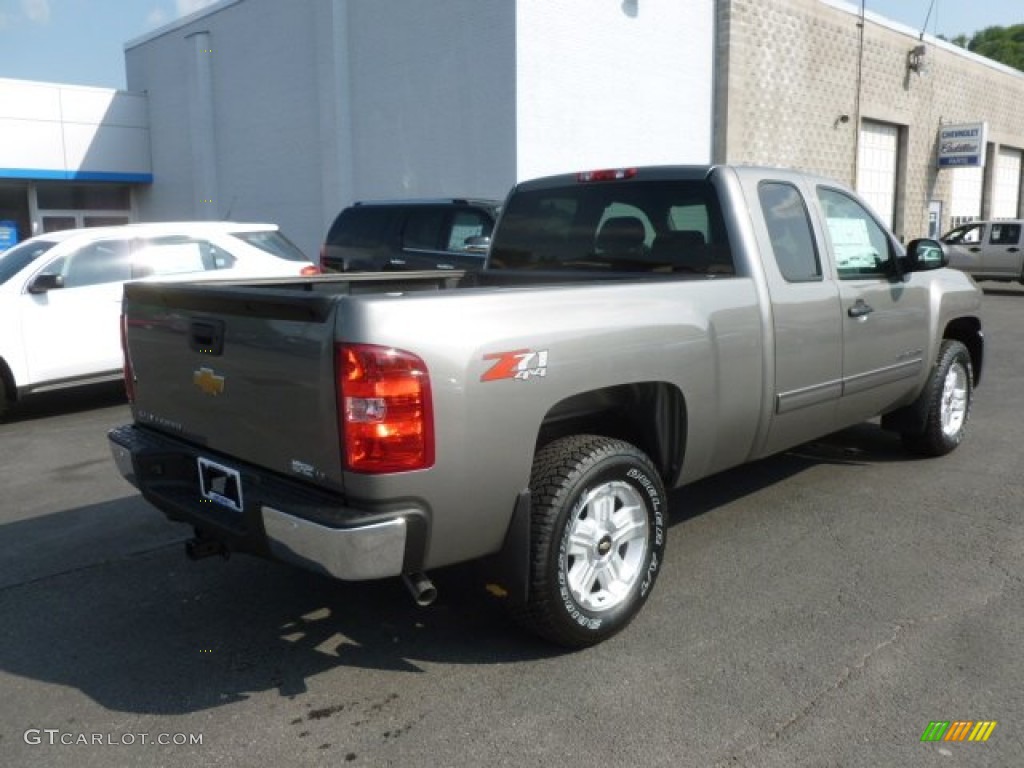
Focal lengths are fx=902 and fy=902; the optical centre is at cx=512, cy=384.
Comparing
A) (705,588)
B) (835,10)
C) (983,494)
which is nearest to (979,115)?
(835,10)

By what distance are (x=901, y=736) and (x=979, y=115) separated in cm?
3203

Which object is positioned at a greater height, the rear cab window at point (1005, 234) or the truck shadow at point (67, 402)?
the rear cab window at point (1005, 234)

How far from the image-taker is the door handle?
492cm

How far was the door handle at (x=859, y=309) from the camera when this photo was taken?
492cm

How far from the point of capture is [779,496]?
5.48 meters

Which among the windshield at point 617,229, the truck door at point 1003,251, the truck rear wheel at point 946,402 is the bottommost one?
the truck rear wheel at point 946,402

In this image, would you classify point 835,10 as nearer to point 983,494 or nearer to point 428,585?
point 983,494

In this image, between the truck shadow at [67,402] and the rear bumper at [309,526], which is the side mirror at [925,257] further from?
the truck shadow at [67,402]

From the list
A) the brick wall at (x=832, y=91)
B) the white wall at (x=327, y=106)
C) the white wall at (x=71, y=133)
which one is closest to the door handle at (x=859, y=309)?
the white wall at (x=327, y=106)

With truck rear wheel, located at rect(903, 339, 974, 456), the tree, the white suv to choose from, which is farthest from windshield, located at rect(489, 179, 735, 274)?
the tree

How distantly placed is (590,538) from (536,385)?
2.31 feet

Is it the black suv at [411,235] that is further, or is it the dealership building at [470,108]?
the dealership building at [470,108]

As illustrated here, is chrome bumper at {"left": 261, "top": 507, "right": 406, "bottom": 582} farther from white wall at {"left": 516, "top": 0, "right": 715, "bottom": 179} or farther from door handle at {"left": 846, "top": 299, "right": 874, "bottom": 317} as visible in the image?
white wall at {"left": 516, "top": 0, "right": 715, "bottom": 179}

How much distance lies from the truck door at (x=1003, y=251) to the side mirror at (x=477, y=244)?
603 inches
